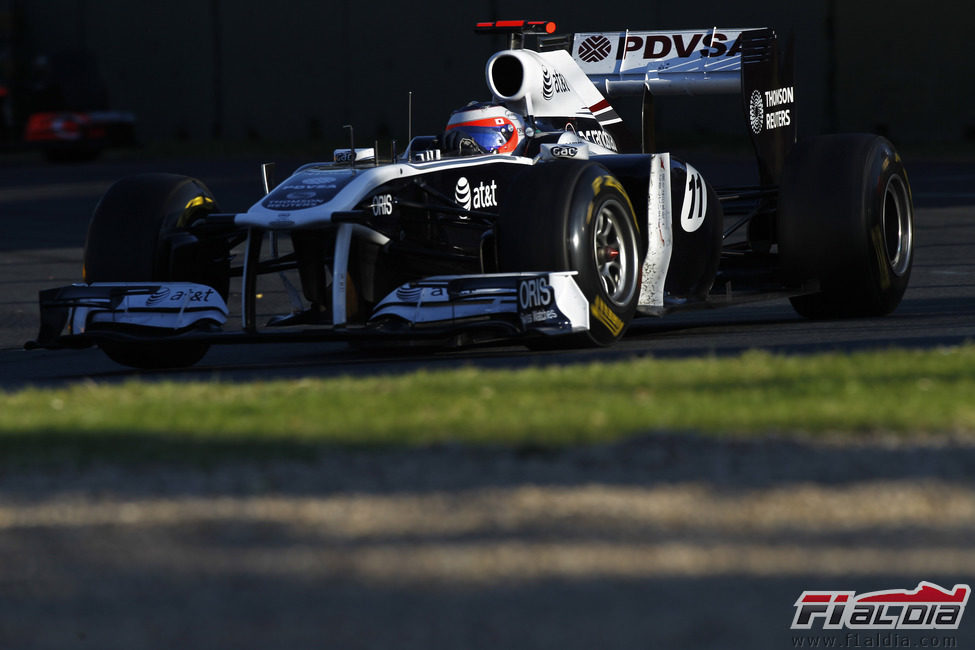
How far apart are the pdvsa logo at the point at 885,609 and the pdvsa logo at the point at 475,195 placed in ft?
17.5

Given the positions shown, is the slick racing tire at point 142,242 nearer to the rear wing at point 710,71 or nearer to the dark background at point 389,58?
the rear wing at point 710,71

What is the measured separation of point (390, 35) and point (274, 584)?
97.0 ft

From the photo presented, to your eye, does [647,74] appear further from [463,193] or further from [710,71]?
[463,193]

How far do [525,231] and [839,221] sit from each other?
8.22ft

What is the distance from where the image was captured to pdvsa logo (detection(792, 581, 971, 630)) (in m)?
3.88

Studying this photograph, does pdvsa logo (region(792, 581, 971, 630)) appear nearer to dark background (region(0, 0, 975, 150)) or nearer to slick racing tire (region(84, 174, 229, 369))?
slick racing tire (region(84, 174, 229, 369))

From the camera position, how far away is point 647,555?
422cm

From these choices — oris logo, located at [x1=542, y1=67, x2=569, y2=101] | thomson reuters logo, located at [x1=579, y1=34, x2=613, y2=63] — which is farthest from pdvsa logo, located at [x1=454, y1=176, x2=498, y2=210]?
thomson reuters logo, located at [x1=579, y1=34, x2=613, y2=63]

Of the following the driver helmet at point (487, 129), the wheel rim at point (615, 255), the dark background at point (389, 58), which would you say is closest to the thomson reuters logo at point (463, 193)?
the driver helmet at point (487, 129)

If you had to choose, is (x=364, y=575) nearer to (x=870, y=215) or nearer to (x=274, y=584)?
(x=274, y=584)

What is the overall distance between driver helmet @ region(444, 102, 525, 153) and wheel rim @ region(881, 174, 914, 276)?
8.10 ft

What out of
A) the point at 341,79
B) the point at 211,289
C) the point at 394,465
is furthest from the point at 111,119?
the point at 394,465

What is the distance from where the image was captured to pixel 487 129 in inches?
385

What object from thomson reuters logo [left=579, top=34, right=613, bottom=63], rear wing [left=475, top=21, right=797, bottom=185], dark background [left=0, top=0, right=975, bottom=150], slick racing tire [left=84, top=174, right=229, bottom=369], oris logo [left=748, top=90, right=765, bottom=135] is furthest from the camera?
dark background [left=0, top=0, right=975, bottom=150]
